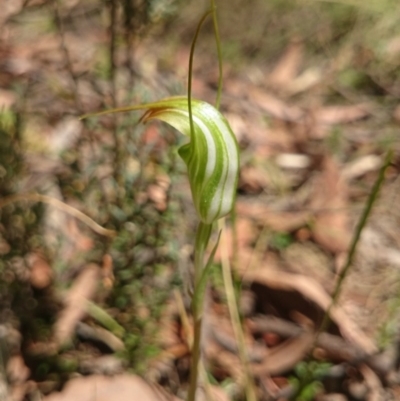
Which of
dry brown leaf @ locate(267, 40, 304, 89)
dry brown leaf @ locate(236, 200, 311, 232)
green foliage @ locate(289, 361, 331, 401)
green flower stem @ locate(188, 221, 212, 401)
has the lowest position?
green foliage @ locate(289, 361, 331, 401)

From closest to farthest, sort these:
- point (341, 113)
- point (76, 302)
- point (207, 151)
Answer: point (207, 151) → point (76, 302) → point (341, 113)

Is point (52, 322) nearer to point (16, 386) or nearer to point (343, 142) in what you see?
point (16, 386)

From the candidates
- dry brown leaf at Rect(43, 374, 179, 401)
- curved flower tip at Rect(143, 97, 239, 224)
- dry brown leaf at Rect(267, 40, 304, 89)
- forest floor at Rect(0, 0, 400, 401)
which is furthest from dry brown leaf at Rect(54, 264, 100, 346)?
dry brown leaf at Rect(267, 40, 304, 89)

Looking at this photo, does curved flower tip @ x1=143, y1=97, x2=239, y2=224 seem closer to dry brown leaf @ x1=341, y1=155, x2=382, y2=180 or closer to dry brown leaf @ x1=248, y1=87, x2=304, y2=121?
dry brown leaf @ x1=341, y1=155, x2=382, y2=180

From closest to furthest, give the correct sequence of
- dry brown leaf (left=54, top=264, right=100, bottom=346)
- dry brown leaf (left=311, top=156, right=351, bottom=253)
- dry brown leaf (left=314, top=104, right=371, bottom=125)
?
dry brown leaf (left=54, top=264, right=100, bottom=346), dry brown leaf (left=311, top=156, right=351, bottom=253), dry brown leaf (left=314, top=104, right=371, bottom=125)

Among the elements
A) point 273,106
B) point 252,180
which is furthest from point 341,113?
point 252,180

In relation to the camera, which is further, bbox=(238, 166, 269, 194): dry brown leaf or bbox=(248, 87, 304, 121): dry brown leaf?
bbox=(248, 87, 304, 121): dry brown leaf

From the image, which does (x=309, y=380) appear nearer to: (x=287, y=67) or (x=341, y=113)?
(x=341, y=113)

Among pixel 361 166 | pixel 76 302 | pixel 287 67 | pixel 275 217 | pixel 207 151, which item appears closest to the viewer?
pixel 207 151

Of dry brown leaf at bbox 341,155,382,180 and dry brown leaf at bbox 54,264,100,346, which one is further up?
dry brown leaf at bbox 341,155,382,180
